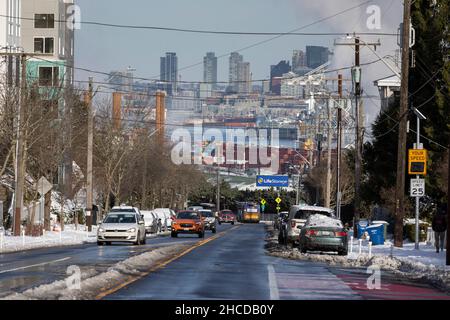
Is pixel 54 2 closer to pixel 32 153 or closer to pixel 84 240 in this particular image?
pixel 32 153

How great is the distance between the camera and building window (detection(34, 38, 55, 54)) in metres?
109

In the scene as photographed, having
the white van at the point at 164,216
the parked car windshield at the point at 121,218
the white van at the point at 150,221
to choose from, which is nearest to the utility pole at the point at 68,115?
the white van at the point at 150,221

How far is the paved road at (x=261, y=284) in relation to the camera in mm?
22109

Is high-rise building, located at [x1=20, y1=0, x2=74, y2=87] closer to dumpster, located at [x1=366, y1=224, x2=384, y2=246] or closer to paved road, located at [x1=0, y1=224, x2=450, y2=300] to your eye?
dumpster, located at [x1=366, y1=224, x2=384, y2=246]

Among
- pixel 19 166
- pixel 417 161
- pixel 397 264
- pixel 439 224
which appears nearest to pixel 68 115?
pixel 19 166

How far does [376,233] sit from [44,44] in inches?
2391

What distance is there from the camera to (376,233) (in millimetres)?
55594

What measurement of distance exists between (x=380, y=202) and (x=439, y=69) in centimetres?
1209

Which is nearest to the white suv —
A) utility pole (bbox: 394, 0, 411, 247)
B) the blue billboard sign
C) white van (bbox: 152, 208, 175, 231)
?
utility pole (bbox: 394, 0, 411, 247)

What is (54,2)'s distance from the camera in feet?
358

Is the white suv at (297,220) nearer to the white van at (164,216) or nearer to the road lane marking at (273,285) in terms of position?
the road lane marking at (273,285)

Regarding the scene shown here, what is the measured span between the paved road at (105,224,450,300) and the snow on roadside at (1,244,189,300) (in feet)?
1.55
